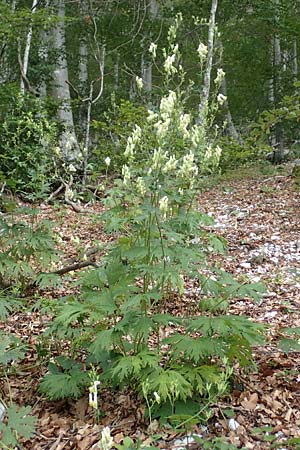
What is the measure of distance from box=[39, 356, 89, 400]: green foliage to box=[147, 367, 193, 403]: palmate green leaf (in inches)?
19.4

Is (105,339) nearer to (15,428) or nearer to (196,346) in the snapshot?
(196,346)

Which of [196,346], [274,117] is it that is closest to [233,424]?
[196,346]

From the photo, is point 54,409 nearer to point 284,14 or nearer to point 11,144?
point 11,144

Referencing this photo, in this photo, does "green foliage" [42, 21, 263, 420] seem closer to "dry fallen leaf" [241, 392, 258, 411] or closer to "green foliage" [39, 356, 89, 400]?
"green foliage" [39, 356, 89, 400]

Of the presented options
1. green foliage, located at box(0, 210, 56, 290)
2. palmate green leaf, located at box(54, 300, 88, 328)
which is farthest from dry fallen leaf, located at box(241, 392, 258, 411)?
green foliage, located at box(0, 210, 56, 290)

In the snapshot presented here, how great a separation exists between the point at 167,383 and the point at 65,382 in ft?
2.27

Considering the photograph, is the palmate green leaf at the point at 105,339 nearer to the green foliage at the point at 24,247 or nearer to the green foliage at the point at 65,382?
the green foliage at the point at 65,382

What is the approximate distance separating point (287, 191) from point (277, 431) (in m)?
7.12

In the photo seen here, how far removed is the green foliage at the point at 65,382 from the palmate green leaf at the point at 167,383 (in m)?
0.49

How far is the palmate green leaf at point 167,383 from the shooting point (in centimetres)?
233

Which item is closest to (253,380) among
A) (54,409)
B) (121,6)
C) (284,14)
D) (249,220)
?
(54,409)

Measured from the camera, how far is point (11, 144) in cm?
927

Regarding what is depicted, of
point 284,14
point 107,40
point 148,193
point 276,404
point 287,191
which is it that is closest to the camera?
point 276,404

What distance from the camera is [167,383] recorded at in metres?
2.39
